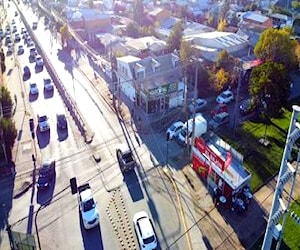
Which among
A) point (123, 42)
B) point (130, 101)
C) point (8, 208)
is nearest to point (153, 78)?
point (130, 101)

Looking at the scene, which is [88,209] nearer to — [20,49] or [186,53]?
[186,53]

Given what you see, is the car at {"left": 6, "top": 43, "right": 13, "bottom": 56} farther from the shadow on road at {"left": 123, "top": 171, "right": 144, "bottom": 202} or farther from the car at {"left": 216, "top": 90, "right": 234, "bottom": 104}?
the shadow on road at {"left": 123, "top": 171, "right": 144, "bottom": 202}

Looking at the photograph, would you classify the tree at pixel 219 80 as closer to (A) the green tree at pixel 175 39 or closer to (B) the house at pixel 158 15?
(A) the green tree at pixel 175 39

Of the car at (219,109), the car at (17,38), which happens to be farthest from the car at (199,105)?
the car at (17,38)

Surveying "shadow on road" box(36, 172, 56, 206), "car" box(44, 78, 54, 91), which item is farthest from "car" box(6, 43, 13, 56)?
"shadow on road" box(36, 172, 56, 206)

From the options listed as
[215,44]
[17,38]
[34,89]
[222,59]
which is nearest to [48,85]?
[34,89]
